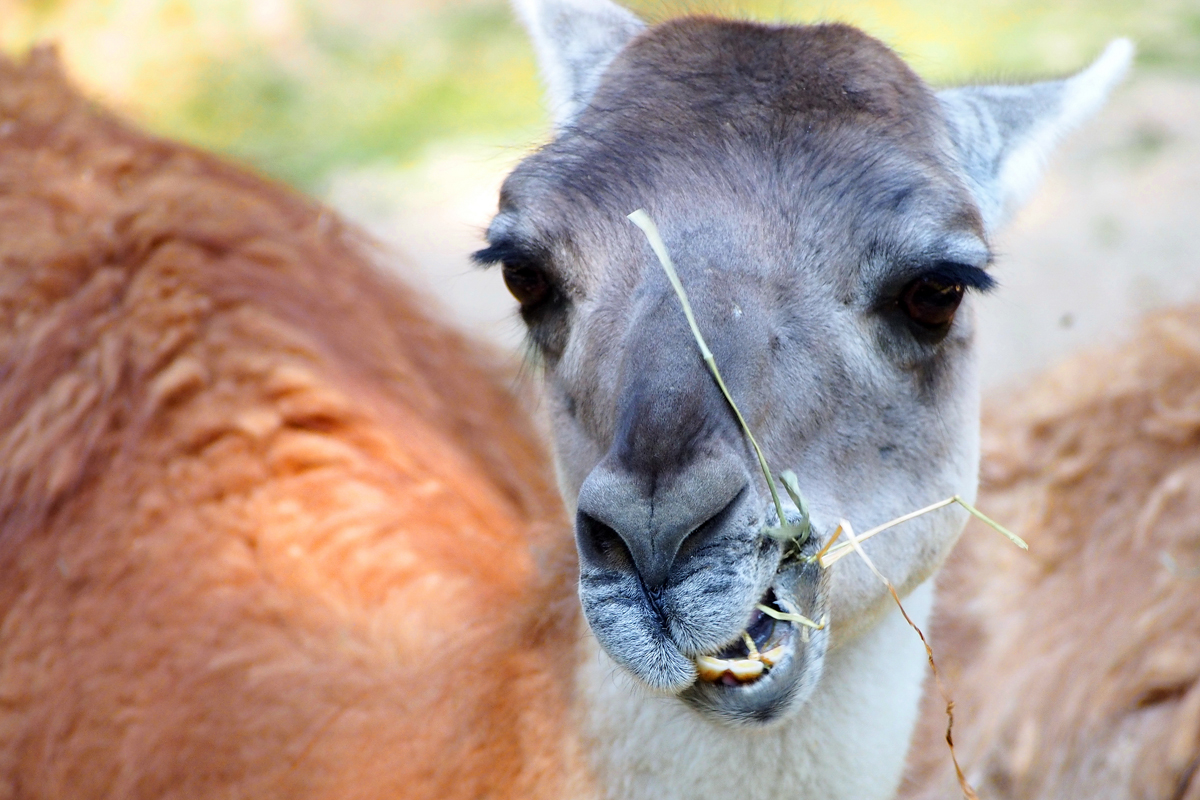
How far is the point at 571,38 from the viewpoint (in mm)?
2738

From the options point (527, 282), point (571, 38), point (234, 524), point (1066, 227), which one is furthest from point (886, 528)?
point (1066, 227)

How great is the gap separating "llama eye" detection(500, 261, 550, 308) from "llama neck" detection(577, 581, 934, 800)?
63 cm

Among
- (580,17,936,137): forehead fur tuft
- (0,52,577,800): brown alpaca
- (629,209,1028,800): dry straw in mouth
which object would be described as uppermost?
(580,17,936,137): forehead fur tuft

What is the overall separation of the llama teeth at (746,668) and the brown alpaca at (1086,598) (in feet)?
3.83

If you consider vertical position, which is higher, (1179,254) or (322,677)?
(322,677)

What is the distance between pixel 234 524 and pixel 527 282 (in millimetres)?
1104

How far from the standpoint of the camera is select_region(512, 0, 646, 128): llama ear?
8.80 ft

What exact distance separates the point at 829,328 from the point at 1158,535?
2.09 m

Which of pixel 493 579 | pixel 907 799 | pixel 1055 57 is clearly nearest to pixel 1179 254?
pixel 1055 57

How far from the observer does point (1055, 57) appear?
9391mm

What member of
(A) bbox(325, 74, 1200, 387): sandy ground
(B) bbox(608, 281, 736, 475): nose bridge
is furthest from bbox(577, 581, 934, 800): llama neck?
(A) bbox(325, 74, 1200, 387): sandy ground

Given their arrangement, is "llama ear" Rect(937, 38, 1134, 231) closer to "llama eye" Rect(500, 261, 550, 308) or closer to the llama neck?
"llama eye" Rect(500, 261, 550, 308)

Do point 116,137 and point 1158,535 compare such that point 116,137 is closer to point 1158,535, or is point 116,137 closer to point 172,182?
point 172,182

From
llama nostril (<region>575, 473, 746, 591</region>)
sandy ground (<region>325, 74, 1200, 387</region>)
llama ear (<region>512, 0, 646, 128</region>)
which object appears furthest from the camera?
sandy ground (<region>325, 74, 1200, 387</region>)
